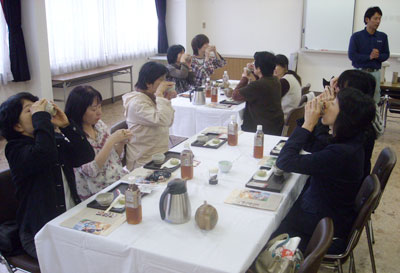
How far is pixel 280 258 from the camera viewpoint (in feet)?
5.26

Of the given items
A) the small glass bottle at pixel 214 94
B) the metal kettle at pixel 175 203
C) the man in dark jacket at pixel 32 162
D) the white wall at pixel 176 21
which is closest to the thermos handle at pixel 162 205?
the metal kettle at pixel 175 203

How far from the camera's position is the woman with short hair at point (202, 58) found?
505 centimetres

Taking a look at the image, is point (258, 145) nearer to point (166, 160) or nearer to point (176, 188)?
point (166, 160)

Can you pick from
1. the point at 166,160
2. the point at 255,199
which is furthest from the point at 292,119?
the point at 255,199

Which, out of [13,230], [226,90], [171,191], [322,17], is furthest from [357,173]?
[322,17]

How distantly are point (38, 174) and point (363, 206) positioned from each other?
1459 millimetres

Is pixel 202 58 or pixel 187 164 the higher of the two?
pixel 202 58

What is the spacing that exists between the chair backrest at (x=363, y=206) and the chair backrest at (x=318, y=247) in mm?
282

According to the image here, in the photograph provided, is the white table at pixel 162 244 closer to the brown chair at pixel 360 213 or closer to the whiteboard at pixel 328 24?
the brown chair at pixel 360 213

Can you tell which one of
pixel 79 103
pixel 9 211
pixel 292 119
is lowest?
pixel 9 211

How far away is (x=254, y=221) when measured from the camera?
1780 millimetres

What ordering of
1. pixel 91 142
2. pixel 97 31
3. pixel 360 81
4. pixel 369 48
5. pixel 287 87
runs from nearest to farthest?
pixel 91 142, pixel 360 81, pixel 287 87, pixel 369 48, pixel 97 31

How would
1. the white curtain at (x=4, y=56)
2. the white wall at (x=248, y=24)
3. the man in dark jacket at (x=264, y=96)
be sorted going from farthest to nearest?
the white wall at (x=248, y=24) < the white curtain at (x=4, y=56) < the man in dark jacket at (x=264, y=96)

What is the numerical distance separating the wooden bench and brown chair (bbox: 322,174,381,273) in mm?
4356
